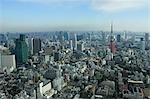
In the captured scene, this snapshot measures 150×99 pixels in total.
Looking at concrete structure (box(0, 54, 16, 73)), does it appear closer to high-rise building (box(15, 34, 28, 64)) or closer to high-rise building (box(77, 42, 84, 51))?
high-rise building (box(15, 34, 28, 64))

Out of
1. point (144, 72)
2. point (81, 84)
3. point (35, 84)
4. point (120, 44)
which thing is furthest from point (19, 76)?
point (120, 44)

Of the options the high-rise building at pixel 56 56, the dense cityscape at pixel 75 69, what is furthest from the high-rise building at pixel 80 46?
the high-rise building at pixel 56 56

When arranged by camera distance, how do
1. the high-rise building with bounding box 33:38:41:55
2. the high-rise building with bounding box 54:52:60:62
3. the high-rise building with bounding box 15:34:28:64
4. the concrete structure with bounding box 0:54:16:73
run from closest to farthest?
the concrete structure with bounding box 0:54:16:73, the high-rise building with bounding box 15:34:28:64, the high-rise building with bounding box 54:52:60:62, the high-rise building with bounding box 33:38:41:55

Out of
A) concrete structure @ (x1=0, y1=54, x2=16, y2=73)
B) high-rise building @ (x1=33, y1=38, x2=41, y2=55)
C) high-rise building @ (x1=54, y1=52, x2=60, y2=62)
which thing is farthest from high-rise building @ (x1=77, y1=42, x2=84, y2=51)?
concrete structure @ (x1=0, y1=54, x2=16, y2=73)

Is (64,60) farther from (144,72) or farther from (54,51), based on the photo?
(144,72)

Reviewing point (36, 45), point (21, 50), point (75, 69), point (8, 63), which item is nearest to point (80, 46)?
point (36, 45)

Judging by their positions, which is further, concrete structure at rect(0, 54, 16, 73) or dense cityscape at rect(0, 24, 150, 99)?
concrete structure at rect(0, 54, 16, 73)

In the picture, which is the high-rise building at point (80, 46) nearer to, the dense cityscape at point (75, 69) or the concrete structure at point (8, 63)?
the dense cityscape at point (75, 69)

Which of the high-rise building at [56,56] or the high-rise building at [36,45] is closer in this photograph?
the high-rise building at [56,56]
